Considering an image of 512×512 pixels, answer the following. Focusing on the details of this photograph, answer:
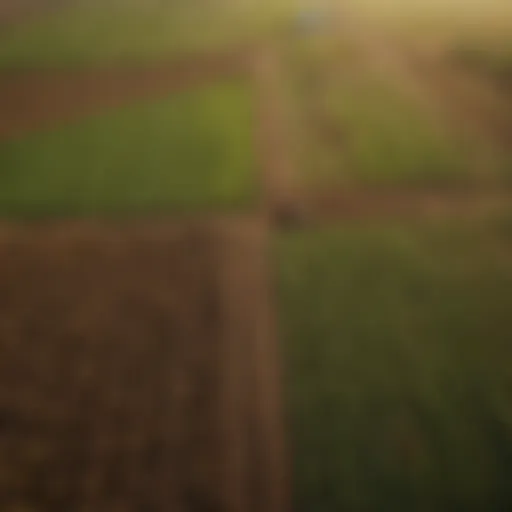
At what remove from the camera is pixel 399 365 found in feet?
33.4

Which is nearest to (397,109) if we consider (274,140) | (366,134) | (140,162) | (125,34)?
(366,134)

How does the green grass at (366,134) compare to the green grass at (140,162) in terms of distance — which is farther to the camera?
the green grass at (366,134)

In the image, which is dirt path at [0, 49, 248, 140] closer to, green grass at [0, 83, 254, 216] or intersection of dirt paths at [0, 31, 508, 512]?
green grass at [0, 83, 254, 216]

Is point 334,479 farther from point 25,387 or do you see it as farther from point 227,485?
point 25,387

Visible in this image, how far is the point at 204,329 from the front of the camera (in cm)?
1130

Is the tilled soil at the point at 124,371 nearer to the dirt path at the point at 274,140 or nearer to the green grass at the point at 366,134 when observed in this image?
the dirt path at the point at 274,140

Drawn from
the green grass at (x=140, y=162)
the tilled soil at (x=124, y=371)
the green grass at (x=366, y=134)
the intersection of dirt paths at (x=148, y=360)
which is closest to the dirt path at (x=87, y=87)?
the green grass at (x=140, y=162)

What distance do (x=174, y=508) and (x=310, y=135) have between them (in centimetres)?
1277

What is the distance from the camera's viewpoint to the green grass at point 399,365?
8469 mm

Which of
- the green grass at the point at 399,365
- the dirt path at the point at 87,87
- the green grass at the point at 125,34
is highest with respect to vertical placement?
the green grass at the point at 125,34

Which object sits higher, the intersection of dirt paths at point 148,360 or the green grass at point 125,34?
the green grass at point 125,34

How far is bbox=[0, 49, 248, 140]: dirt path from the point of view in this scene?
67.7ft

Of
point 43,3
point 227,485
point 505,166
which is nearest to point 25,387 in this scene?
point 227,485

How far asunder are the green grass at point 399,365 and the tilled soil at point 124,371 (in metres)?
0.94
